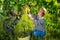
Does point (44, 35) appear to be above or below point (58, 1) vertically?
below

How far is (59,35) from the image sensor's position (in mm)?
5156

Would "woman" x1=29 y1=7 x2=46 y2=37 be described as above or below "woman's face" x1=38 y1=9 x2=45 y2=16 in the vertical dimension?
below

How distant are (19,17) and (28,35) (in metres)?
0.23

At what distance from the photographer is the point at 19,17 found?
16.8ft

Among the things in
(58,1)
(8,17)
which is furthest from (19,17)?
(58,1)

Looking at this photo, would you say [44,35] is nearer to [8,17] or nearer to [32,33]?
[32,33]

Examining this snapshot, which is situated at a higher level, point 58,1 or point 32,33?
point 58,1

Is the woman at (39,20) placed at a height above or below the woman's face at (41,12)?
below

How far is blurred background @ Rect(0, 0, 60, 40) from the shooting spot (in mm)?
5094

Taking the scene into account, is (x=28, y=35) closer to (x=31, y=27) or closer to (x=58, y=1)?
(x=31, y=27)

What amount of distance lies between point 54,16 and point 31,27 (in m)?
0.30

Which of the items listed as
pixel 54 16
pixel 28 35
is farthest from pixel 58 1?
pixel 28 35

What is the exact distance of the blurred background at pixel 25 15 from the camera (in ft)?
16.7

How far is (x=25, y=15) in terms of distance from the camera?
5.11 meters
